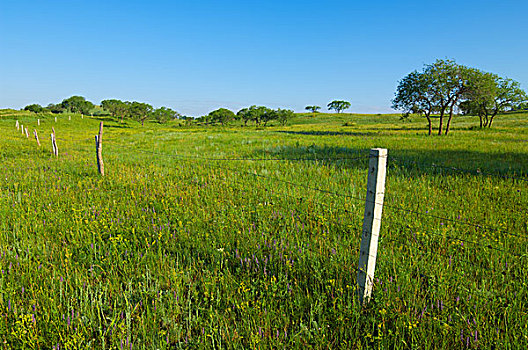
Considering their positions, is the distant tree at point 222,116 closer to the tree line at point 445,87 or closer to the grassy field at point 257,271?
the tree line at point 445,87

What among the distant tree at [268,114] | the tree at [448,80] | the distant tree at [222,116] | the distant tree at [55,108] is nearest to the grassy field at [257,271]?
the tree at [448,80]

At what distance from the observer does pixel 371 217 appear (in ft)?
8.87

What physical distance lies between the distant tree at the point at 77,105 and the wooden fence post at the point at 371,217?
149m

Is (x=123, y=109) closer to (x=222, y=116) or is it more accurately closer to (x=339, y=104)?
(x=222, y=116)

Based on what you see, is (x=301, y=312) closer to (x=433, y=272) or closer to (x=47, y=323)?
(x=433, y=272)

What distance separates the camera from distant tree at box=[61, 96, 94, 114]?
12522 cm

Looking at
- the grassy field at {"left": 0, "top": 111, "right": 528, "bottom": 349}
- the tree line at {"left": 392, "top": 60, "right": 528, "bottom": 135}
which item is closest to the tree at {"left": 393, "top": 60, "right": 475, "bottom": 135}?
the tree line at {"left": 392, "top": 60, "right": 528, "bottom": 135}

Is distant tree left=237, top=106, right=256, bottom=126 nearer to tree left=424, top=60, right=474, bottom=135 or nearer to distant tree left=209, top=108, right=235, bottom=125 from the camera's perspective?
distant tree left=209, top=108, right=235, bottom=125

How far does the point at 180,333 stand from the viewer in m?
2.58

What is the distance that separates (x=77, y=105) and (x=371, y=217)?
156485mm

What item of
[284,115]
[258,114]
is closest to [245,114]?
[258,114]

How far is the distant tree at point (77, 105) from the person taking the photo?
411 ft

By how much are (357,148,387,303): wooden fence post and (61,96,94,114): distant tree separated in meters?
149

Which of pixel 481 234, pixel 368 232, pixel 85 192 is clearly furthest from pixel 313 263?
pixel 85 192
